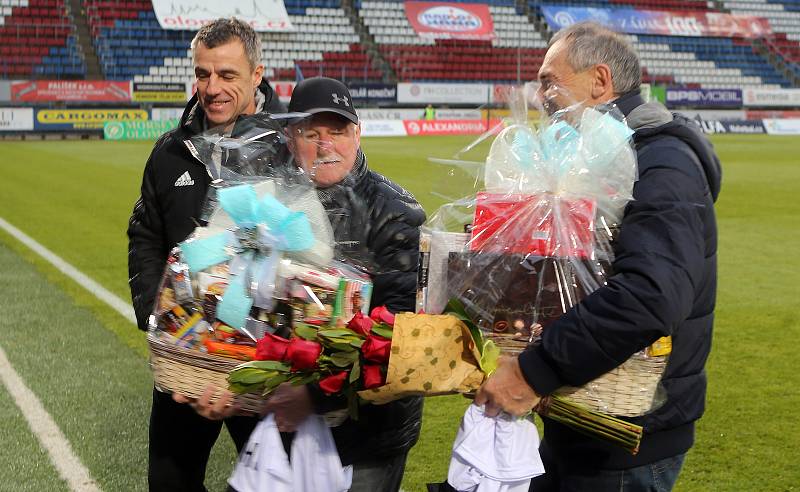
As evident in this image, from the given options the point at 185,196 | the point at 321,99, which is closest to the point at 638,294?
the point at 321,99

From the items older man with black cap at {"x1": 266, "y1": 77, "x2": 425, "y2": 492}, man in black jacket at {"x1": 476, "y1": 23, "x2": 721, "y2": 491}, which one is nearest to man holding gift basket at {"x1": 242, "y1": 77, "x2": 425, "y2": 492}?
older man with black cap at {"x1": 266, "y1": 77, "x2": 425, "y2": 492}

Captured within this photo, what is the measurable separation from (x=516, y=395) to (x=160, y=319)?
829 mm

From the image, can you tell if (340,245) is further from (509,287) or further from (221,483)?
(221,483)

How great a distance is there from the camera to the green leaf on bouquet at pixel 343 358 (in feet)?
6.68

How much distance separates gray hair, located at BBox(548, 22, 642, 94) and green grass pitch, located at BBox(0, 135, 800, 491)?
0.33m

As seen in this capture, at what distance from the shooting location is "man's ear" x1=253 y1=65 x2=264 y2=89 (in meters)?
3.17

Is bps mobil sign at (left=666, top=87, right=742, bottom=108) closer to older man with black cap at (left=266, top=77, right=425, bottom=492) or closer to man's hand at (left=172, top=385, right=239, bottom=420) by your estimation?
older man with black cap at (left=266, top=77, right=425, bottom=492)

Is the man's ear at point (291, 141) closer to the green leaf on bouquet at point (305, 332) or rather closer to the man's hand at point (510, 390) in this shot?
the green leaf on bouquet at point (305, 332)

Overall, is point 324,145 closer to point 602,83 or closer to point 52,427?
point 602,83

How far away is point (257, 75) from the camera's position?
10.5 ft

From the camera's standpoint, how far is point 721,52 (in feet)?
149

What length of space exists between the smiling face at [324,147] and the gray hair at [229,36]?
76cm

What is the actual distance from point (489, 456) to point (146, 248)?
155 centimetres

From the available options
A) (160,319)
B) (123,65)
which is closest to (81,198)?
(160,319)
